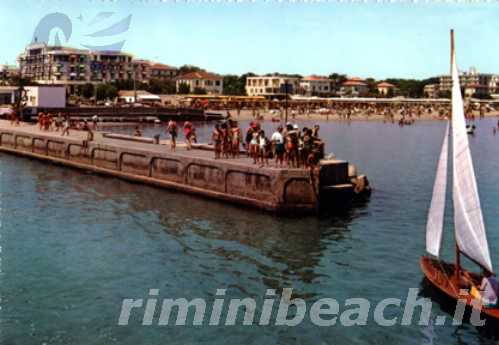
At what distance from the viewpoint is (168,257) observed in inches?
983

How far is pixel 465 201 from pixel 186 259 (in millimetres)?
10241

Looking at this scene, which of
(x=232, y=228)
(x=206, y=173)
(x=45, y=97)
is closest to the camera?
(x=232, y=228)

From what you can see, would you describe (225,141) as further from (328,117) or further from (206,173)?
(328,117)

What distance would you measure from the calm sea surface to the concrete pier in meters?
0.93

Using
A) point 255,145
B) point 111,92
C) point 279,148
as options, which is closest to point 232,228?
point 279,148

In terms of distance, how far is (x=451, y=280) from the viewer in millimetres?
20562

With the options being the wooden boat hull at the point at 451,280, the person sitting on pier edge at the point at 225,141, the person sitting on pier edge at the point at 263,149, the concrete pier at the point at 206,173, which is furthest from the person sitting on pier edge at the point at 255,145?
the wooden boat hull at the point at 451,280

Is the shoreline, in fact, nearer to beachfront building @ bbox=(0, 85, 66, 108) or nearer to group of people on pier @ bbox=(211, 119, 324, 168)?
beachfront building @ bbox=(0, 85, 66, 108)

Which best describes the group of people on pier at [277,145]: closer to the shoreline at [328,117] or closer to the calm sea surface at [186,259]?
the calm sea surface at [186,259]

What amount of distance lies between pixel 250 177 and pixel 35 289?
15163mm

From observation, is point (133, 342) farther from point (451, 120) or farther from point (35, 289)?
point (451, 120)

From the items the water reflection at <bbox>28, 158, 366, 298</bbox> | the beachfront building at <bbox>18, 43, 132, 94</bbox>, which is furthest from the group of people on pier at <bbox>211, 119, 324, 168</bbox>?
the beachfront building at <bbox>18, 43, 132, 94</bbox>

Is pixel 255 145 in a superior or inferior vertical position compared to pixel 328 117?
inferior

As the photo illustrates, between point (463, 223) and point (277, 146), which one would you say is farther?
point (277, 146)
